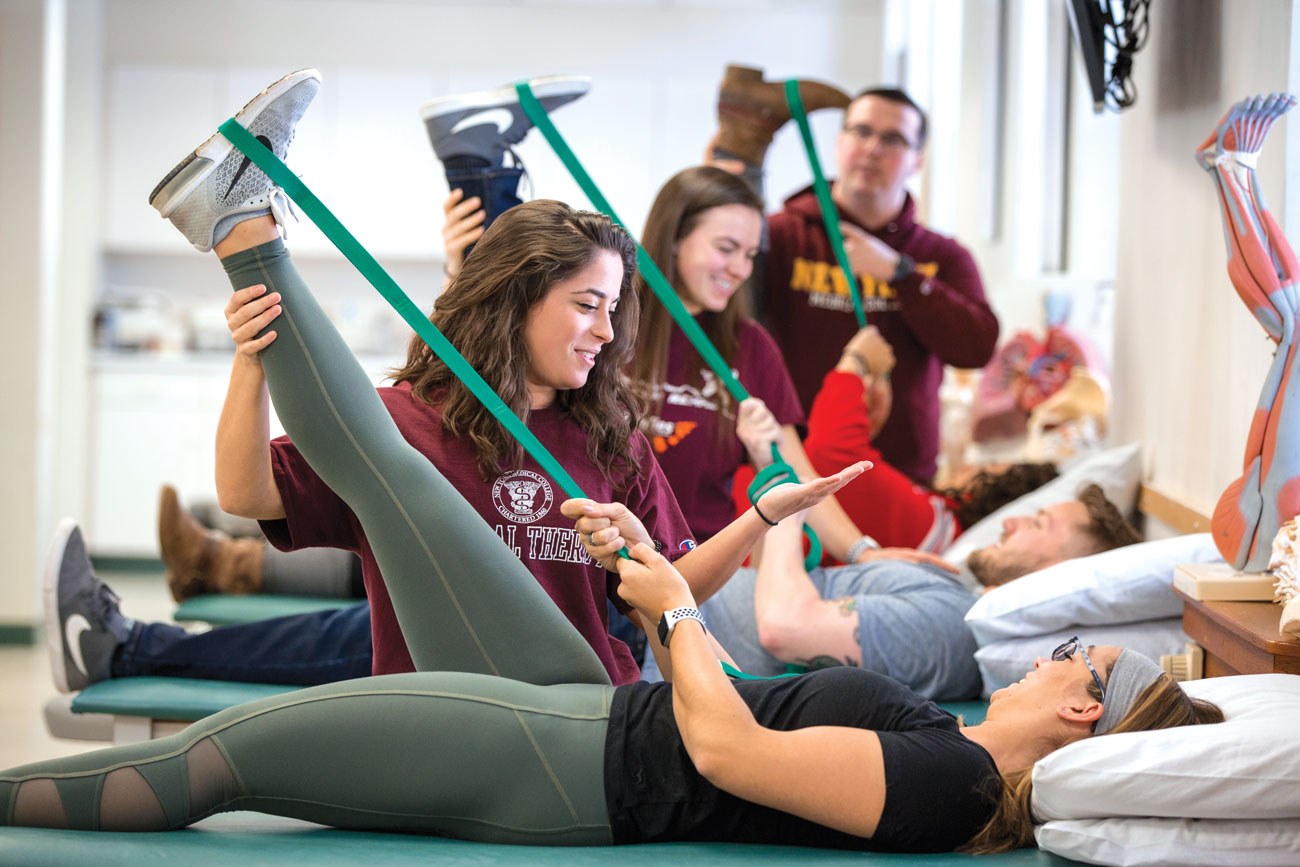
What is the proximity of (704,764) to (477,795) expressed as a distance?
0.96 feet

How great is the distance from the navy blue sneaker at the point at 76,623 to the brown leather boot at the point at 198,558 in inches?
27.0

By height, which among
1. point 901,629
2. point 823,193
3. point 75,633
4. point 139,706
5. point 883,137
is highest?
point 883,137

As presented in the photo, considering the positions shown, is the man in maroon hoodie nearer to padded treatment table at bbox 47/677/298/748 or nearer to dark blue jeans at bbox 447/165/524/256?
dark blue jeans at bbox 447/165/524/256

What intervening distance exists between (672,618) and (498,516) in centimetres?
A: 34

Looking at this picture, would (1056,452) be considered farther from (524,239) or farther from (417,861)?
(417,861)

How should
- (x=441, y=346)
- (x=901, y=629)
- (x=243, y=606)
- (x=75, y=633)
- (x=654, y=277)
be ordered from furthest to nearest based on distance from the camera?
(x=243, y=606)
(x=75, y=633)
(x=901, y=629)
(x=654, y=277)
(x=441, y=346)

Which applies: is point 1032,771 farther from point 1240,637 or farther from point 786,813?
point 1240,637

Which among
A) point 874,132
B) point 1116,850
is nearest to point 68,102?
point 874,132

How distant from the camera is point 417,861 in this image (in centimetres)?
139

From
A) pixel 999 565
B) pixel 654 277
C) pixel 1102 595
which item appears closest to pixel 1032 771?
pixel 1102 595

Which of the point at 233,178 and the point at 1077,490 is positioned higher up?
the point at 233,178

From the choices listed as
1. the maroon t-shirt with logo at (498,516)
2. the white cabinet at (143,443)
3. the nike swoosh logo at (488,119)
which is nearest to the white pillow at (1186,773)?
the maroon t-shirt with logo at (498,516)

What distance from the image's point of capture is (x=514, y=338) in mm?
1763

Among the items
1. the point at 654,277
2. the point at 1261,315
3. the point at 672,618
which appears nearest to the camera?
the point at 672,618
